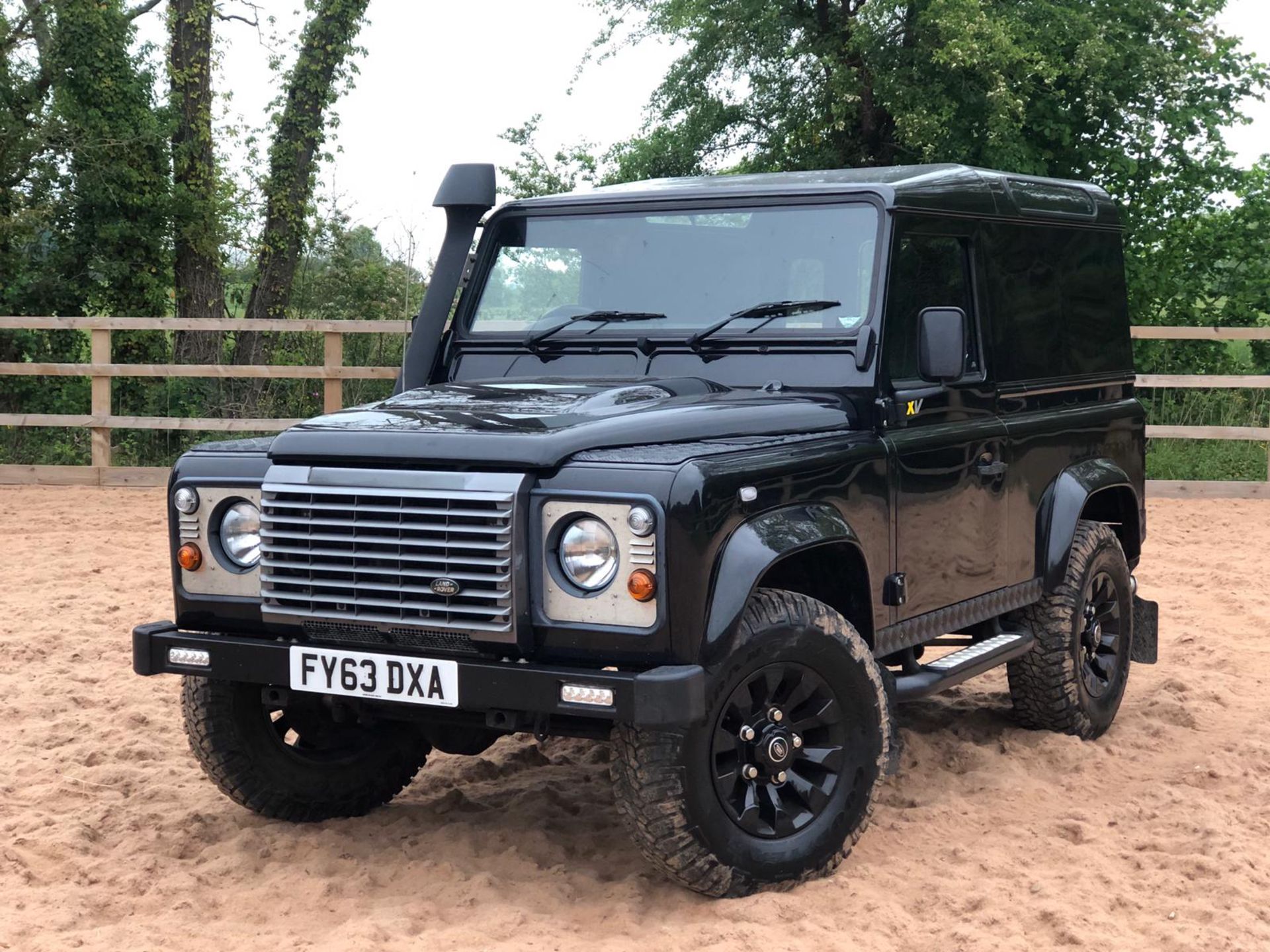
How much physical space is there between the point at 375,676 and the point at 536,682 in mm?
521


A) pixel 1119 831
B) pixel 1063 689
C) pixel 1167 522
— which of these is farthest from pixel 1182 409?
pixel 1119 831

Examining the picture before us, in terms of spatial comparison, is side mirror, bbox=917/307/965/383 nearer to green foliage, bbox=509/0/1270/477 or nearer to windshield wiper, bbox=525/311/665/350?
windshield wiper, bbox=525/311/665/350

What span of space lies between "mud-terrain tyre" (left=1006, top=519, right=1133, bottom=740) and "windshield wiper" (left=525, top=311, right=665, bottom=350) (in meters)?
1.95

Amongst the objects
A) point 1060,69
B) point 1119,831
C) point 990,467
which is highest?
point 1060,69

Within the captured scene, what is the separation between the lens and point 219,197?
18375 mm

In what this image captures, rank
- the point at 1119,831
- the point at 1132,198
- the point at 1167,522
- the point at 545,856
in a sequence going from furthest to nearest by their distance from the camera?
the point at 1132,198, the point at 1167,522, the point at 1119,831, the point at 545,856

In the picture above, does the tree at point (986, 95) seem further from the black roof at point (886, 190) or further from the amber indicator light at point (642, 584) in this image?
the amber indicator light at point (642, 584)

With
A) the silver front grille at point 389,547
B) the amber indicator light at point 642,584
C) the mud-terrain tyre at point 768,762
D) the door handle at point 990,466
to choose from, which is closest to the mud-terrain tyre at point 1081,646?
the door handle at point 990,466

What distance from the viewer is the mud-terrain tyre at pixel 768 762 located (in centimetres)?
380

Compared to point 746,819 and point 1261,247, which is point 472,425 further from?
point 1261,247

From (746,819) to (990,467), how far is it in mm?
1850

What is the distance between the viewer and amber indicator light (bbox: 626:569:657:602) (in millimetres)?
3668

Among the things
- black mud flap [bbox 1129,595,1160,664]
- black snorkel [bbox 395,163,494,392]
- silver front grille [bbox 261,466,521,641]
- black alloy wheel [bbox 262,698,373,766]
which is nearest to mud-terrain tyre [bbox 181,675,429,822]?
Answer: black alloy wheel [bbox 262,698,373,766]

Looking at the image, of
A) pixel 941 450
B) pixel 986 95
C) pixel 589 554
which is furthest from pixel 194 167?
pixel 589 554
